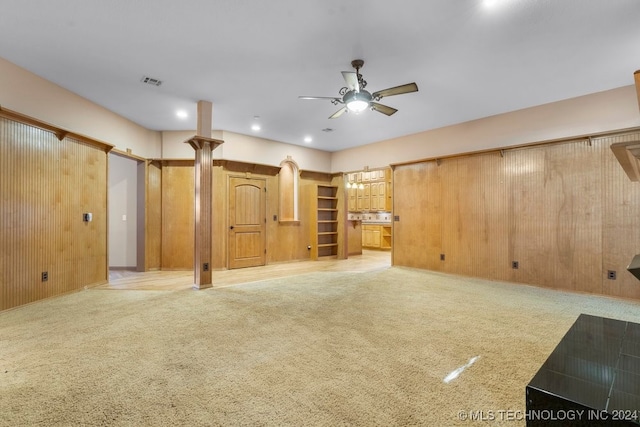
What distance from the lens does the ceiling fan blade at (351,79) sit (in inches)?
128

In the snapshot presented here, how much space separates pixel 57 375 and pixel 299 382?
1748 millimetres

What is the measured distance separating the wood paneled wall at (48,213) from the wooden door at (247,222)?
7.68 feet

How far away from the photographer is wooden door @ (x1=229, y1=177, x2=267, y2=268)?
6.72 metres

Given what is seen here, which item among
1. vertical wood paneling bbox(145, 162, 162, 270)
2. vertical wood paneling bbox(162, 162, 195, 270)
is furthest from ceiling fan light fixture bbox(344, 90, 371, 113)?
vertical wood paneling bbox(145, 162, 162, 270)

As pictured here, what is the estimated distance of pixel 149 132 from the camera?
21.0ft

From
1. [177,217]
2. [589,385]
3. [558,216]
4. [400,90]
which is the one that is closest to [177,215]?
[177,217]

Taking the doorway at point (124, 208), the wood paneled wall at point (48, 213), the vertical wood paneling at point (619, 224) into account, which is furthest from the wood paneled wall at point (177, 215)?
the vertical wood paneling at point (619, 224)

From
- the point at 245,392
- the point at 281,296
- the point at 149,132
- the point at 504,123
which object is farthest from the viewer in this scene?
the point at 149,132

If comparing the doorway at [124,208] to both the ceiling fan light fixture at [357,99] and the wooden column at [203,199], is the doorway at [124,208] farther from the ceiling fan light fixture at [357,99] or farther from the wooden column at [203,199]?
the ceiling fan light fixture at [357,99]

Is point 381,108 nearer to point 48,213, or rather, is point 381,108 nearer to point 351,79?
point 351,79

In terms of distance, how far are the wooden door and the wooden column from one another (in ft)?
5.66

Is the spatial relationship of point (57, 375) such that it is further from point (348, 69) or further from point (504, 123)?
point (504, 123)

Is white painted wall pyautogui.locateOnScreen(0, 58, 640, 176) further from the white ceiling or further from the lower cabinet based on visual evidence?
the lower cabinet

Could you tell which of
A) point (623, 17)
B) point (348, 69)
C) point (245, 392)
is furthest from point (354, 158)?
point (245, 392)
